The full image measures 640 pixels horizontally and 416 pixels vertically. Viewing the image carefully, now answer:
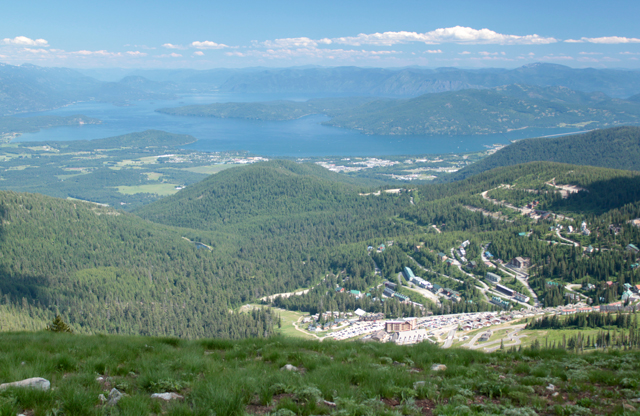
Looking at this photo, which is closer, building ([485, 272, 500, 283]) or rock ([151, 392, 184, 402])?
rock ([151, 392, 184, 402])

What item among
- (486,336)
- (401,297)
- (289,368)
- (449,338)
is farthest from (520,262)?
(289,368)

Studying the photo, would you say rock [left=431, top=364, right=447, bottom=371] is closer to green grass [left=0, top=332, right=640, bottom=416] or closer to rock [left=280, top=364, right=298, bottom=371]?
green grass [left=0, top=332, right=640, bottom=416]

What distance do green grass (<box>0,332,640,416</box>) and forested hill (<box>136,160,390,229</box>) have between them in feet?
419

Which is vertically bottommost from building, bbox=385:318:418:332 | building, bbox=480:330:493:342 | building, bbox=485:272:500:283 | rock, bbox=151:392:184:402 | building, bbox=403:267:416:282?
building, bbox=403:267:416:282

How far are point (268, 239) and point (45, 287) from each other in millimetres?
58596

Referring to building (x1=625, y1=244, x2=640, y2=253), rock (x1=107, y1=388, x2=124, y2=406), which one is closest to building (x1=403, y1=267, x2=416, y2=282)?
building (x1=625, y1=244, x2=640, y2=253)

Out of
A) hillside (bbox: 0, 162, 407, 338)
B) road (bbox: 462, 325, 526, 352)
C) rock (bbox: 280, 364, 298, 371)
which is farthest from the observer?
hillside (bbox: 0, 162, 407, 338)

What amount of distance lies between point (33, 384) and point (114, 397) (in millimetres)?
1990

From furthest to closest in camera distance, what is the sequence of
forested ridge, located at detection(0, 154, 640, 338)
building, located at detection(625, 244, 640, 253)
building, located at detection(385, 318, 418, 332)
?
building, located at detection(625, 244, 640, 253) < forested ridge, located at detection(0, 154, 640, 338) < building, located at detection(385, 318, 418, 332)

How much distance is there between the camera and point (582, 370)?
1408 cm

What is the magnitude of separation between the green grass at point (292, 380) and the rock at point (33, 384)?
24 centimetres

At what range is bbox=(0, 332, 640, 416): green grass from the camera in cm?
925

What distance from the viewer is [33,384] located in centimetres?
984

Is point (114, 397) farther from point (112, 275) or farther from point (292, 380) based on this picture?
point (112, 275)
